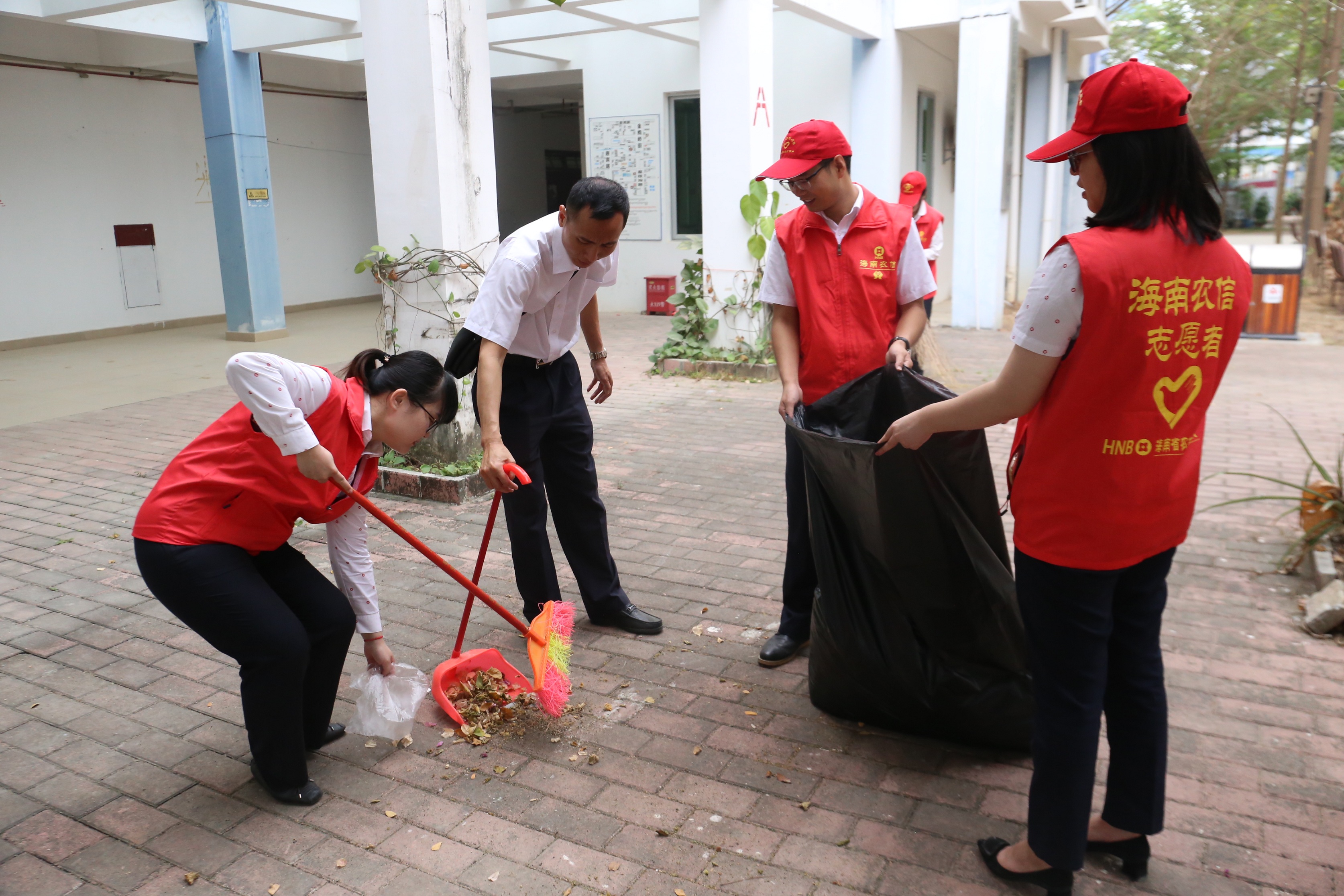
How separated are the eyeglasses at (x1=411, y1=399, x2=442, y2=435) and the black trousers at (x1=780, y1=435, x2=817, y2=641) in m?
1.13

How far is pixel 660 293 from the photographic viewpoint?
12656mm

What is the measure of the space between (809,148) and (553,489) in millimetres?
1412

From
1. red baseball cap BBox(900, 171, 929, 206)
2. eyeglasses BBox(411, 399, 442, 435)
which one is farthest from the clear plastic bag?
red baseball cap BBox(900, 171, 929, 206)

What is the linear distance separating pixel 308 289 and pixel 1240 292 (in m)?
13.9

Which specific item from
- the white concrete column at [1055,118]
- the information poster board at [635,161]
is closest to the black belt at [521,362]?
the information poster board at [635,161]

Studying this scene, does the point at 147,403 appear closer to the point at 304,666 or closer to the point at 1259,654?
the point at 304,666

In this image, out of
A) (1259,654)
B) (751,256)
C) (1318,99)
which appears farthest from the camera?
(1318,99)

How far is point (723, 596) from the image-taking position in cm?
381

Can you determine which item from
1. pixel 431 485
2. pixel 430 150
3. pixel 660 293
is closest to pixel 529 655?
pixel 431 485

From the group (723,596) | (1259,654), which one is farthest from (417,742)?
(1259,654)

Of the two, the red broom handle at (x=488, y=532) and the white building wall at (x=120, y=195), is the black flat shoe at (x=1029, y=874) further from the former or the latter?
the white building wall at (x=120, y=195)

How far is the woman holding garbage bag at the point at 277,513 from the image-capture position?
2.28 m

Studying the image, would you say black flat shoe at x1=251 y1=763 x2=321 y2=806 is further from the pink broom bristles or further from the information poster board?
the information poster board

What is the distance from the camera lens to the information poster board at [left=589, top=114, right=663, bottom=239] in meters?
12.3
